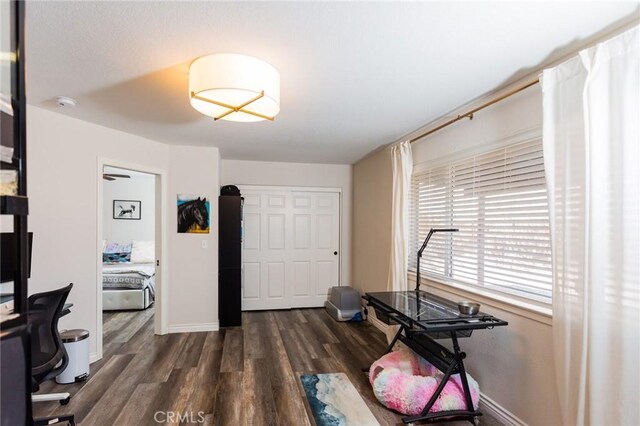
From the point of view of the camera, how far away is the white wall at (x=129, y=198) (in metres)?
6.50

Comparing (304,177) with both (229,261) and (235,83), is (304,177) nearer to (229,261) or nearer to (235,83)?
(229,261)

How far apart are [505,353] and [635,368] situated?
2.99ft

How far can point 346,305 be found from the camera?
4590mm

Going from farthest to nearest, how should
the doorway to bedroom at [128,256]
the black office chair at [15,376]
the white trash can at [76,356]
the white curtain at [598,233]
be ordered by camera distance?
the doorway to bedroom at [128,256], the white trash can at [76,356], the white curtain at [598,233], the black office chair at [15,376]

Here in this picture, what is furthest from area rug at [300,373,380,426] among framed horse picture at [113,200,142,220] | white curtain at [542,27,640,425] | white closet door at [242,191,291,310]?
framed horse picture at [113,200,142,220]

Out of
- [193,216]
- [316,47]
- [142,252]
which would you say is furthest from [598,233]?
[142,252]

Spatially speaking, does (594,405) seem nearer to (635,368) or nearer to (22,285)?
(635,368)

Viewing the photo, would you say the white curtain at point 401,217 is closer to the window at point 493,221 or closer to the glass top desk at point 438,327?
the window at point 493,221

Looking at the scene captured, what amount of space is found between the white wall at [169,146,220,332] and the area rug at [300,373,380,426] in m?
1.85

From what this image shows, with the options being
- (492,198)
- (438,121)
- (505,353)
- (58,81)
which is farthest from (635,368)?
(58,81)

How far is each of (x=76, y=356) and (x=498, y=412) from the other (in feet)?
11.3

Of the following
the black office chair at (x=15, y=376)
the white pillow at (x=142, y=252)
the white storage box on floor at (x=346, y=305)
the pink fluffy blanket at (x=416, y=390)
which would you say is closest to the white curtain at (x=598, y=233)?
the pink fluffy blanket at (x=416, y=390)

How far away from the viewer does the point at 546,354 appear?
189cm

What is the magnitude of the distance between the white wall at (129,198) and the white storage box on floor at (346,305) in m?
4.39
